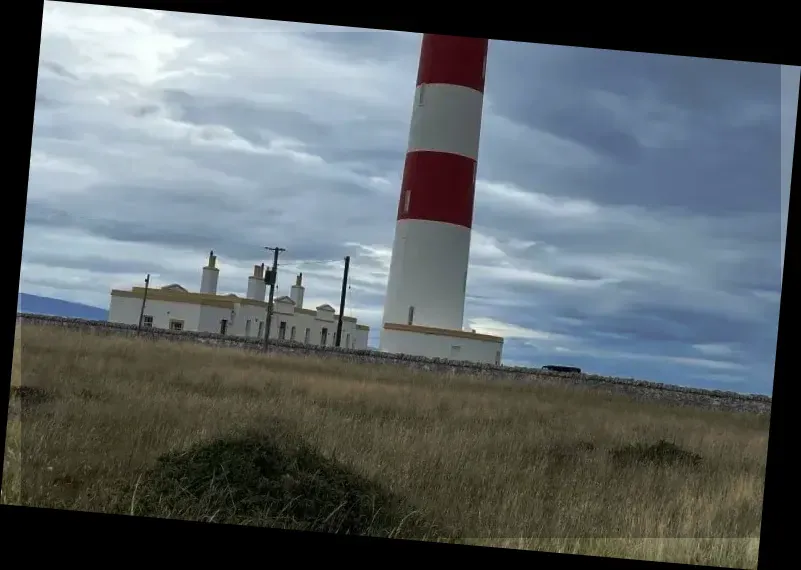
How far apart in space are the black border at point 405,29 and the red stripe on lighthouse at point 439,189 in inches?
351

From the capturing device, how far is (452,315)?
1234cm

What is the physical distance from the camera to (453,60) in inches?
475

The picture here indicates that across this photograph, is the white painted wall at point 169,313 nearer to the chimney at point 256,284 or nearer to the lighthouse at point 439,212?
the chimney at point 256,284

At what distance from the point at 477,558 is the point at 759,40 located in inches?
71.5

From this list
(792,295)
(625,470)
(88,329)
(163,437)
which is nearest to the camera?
(792,295)

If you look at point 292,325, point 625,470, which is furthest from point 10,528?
point 292,325

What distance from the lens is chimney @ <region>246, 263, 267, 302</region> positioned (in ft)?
63.1

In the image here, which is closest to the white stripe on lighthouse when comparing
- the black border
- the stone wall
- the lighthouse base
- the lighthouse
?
the lighthouse

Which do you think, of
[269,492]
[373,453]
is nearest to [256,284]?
[373,453]

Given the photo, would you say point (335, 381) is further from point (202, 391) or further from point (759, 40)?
point (759, 40)

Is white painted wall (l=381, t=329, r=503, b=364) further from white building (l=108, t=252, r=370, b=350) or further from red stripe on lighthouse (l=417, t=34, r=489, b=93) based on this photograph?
white building (l=108, t=252, r=370, b=350)

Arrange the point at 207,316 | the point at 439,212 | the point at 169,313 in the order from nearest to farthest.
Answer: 1. the point at 439,212
2. the point at 207,316
3. the point at 169,313

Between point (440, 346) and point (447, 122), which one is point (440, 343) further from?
point (447, 122)

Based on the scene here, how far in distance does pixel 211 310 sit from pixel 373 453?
40.9 feet
